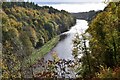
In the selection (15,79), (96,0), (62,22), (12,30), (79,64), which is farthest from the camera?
(62,22)

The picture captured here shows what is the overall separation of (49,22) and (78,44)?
1893 cm

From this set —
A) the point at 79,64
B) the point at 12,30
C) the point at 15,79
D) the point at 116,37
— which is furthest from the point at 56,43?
the point at 15,79

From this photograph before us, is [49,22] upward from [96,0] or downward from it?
downward

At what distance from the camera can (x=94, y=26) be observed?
14.1 meters

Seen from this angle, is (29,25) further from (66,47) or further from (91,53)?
(91,53)

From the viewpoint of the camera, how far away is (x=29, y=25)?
1139 inches

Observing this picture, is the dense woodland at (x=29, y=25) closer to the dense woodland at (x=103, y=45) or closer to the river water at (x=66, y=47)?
the river water at (x=66, y=47)

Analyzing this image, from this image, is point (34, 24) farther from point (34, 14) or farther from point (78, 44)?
point (78, 44)

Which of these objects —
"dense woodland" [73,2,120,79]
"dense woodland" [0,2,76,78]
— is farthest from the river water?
"dense woodland" [73,2,120,79]

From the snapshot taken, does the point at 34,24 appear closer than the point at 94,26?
No

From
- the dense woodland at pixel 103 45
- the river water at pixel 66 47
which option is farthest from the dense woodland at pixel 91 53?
the river water at pixel 66 47

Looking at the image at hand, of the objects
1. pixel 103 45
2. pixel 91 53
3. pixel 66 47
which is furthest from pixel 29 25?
pixel 103 45

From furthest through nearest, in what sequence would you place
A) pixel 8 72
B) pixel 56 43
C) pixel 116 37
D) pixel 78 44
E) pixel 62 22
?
pixel 62 22 → pixel 56 43 → pixel 78 44 → pixel 116 37 → pixel 8 72

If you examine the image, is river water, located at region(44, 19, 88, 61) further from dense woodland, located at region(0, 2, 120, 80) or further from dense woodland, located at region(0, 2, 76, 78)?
dense woodland, located at region(0, 2, 120, 80)
